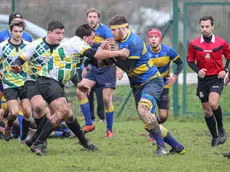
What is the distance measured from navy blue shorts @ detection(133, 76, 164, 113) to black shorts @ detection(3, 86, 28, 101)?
2.55 meters

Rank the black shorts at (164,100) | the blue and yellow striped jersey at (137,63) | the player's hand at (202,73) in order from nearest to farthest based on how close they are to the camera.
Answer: the blue and yellow striped jersey at (137,63)
the player's hand at (202,73)
the black shorts at (164,100)

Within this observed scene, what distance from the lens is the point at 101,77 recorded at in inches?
518

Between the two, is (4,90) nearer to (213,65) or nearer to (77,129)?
(77,129)

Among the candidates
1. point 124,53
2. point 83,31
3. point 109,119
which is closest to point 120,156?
point 124,53

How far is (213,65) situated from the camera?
37.9 feet

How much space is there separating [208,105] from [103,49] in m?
2.75

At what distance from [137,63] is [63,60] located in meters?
1.09

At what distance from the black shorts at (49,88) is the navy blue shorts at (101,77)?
311 cm

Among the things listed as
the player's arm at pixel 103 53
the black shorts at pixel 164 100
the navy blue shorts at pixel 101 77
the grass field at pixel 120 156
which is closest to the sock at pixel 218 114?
the grass field at pixel 120 156

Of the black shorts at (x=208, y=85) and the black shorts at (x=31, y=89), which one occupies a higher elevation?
the black shorts at (x=31, y=89)

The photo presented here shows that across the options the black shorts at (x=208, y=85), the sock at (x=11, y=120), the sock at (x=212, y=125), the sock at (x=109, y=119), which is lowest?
the sock at (x=109, y=119)

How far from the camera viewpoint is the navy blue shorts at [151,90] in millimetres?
9703

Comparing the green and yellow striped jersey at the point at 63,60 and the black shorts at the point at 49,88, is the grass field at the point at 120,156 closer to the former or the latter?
the black shorts at the point at 49,88

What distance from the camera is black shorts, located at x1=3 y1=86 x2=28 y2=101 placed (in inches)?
457
